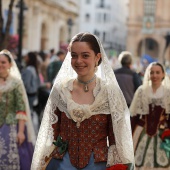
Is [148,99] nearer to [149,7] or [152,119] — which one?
[152,119]

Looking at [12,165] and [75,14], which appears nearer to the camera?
[12,165]

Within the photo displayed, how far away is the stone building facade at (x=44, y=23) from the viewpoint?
3734cm

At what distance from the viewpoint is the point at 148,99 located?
7.95 meters

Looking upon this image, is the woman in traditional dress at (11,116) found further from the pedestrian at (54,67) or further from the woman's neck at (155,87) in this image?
the pedestrian at (54,67)

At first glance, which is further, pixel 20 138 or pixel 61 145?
pixel 20 138

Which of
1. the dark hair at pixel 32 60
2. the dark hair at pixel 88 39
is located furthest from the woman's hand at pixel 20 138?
the dark hair at pixel 32 60

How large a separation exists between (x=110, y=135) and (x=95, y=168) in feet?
0.97

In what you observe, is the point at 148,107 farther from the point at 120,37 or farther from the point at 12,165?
the point at 120,37

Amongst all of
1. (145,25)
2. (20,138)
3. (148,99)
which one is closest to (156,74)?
(148,99)

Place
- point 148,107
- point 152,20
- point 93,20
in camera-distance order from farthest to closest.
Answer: point 93,20 < point 152,20 < point 148,107

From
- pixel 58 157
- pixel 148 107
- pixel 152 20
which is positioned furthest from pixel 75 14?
pixel 58 157

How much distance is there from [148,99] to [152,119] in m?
0.27

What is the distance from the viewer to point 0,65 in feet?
24.1

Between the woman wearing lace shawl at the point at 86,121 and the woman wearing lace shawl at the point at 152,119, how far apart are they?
3041 mm
